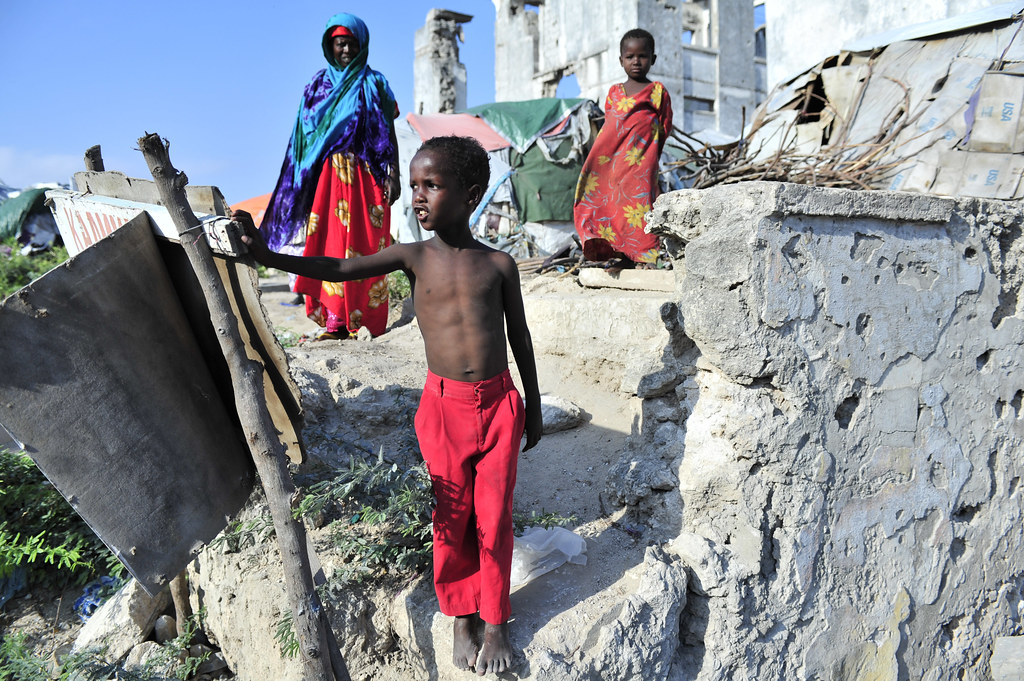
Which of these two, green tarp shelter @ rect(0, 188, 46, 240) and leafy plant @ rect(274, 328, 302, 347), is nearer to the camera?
leafy plant @ rect(274, 328, 302, 347)

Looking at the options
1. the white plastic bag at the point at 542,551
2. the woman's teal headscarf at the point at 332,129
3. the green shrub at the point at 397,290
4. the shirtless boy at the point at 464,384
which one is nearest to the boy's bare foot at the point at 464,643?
the shirtless boy at the point at 464,384

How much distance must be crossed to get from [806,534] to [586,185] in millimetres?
3023

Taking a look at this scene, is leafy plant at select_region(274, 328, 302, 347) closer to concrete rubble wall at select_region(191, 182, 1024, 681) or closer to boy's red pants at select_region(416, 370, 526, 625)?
concrete rubble wall at select_region(191, 182, 1024, 681)

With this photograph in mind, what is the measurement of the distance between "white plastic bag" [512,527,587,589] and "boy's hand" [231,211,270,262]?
44.4 inches

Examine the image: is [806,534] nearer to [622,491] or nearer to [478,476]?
[622,491]

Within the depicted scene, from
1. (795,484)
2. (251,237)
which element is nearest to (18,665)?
(251,237)

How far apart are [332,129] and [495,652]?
333 centimetres

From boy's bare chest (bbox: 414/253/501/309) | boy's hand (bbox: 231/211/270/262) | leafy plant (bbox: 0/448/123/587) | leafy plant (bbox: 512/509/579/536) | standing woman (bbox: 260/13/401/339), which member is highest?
standing woman (bbox: 260/13/401/339)

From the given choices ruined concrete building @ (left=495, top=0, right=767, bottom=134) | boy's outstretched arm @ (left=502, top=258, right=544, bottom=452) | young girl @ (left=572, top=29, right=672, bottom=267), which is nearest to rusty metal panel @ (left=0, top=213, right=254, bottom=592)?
boy's outstretched arm @ (left=502, top=258, right=544, bottom=452)

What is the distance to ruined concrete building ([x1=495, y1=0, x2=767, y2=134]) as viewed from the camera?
1249cm

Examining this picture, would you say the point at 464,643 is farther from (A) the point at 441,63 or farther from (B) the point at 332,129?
(A) the point at 441,63

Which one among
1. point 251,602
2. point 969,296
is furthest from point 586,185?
point 251,602

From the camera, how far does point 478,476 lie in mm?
1853

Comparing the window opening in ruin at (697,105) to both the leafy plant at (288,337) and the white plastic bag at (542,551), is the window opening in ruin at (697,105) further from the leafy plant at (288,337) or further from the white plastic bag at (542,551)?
the white plastic bag at (542,551)
